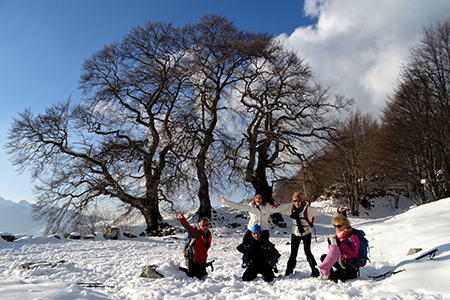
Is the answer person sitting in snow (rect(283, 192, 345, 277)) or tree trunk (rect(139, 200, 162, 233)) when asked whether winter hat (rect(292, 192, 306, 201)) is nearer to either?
person sitting in snow (rect(283, 192, 345, 277))

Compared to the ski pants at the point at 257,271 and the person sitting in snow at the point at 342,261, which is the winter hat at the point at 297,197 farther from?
the ski pants at the point at 257,271

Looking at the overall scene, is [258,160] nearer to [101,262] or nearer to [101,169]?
[101,169]

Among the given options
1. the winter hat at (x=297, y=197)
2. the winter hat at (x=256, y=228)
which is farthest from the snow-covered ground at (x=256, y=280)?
the winter hat at (x=297, y=197)

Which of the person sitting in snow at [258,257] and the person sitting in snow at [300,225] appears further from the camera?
the person sitting in snow at [300,225]

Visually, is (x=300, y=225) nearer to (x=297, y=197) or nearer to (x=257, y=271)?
(x=297, y=197)

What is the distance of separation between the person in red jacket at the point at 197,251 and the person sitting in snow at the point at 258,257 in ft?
2.71

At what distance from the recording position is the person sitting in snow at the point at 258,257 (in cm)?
529

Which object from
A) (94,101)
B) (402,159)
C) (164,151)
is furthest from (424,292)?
(402,159)

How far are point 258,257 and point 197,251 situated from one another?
1277 mm

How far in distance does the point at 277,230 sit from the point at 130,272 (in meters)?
12.1

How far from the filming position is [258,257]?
5.34 m

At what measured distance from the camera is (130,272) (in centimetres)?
641

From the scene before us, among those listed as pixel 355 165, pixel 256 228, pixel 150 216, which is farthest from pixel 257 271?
pixel 355 165

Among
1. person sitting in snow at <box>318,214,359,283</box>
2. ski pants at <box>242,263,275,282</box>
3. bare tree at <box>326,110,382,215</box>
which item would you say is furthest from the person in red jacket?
bare tree at <box>326,110,382,215</box>
